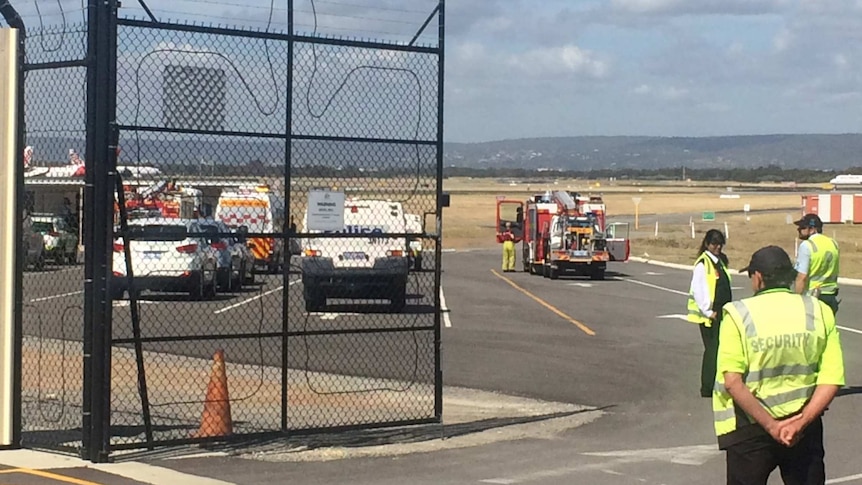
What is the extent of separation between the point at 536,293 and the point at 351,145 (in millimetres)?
22481

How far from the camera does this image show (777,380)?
6.11m

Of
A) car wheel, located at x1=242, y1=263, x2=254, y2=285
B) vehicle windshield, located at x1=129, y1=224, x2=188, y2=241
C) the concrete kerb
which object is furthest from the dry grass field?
vehicle windshield, located at x1=129, y1=224, x2=188, y2=241

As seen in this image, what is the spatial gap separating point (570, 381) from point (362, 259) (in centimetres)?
401

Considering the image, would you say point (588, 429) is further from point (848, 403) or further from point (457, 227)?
point (457, 227)

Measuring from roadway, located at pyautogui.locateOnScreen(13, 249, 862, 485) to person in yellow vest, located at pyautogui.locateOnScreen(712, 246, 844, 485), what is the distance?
3.23 metres

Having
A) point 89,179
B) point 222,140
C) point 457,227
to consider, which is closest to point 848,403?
point 222,140

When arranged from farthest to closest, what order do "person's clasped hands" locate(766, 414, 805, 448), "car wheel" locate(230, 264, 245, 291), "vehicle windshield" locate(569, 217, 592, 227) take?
"vehicle windshield" locate(569, 217, 592, 227) → "car wheel" locate(230, 264, 245, 291) → "person's clasped hands" locate(766, 414, 805, 448)

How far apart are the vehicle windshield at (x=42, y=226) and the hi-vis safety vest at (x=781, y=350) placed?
6.67m

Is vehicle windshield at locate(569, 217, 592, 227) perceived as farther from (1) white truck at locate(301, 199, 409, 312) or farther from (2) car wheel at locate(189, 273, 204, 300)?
(1) white truck at locate(301, 199, 409, 312)

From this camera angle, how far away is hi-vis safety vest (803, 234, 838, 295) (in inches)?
526

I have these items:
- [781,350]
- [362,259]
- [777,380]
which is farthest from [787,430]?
[362,259]

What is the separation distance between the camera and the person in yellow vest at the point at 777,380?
606 centimetres

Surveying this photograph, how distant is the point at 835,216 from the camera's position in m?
57.1

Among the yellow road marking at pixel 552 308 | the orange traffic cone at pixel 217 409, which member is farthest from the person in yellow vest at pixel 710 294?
the yellow road marking at pixel 552 308
